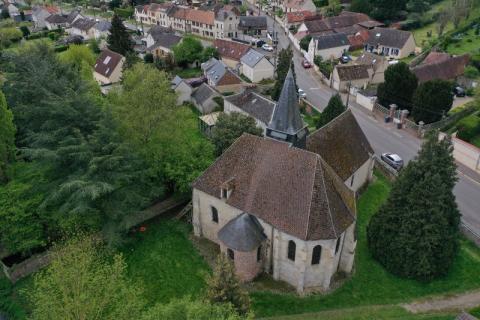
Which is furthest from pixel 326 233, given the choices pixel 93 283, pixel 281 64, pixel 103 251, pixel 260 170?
pixel 281 64

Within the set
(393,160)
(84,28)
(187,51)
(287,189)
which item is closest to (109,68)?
(187,51)

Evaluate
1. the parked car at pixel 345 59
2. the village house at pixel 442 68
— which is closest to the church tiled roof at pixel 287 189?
the village house at pixel 442 68

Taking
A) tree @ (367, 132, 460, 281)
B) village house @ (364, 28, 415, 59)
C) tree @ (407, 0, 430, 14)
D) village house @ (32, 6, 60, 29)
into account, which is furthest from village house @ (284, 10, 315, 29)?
tree @ (367, 132, 460, 281)

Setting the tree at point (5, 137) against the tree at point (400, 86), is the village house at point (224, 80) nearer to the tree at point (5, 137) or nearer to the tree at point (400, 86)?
the tree at point (400, 86)

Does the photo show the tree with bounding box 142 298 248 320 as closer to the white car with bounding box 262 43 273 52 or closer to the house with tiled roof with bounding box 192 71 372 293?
the house with tiled roof with bounding box 192 71 372 293

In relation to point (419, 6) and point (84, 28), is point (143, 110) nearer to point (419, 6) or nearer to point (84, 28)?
point (84, 28)

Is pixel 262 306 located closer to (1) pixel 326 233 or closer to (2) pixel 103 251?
(1) pixel 326 233
